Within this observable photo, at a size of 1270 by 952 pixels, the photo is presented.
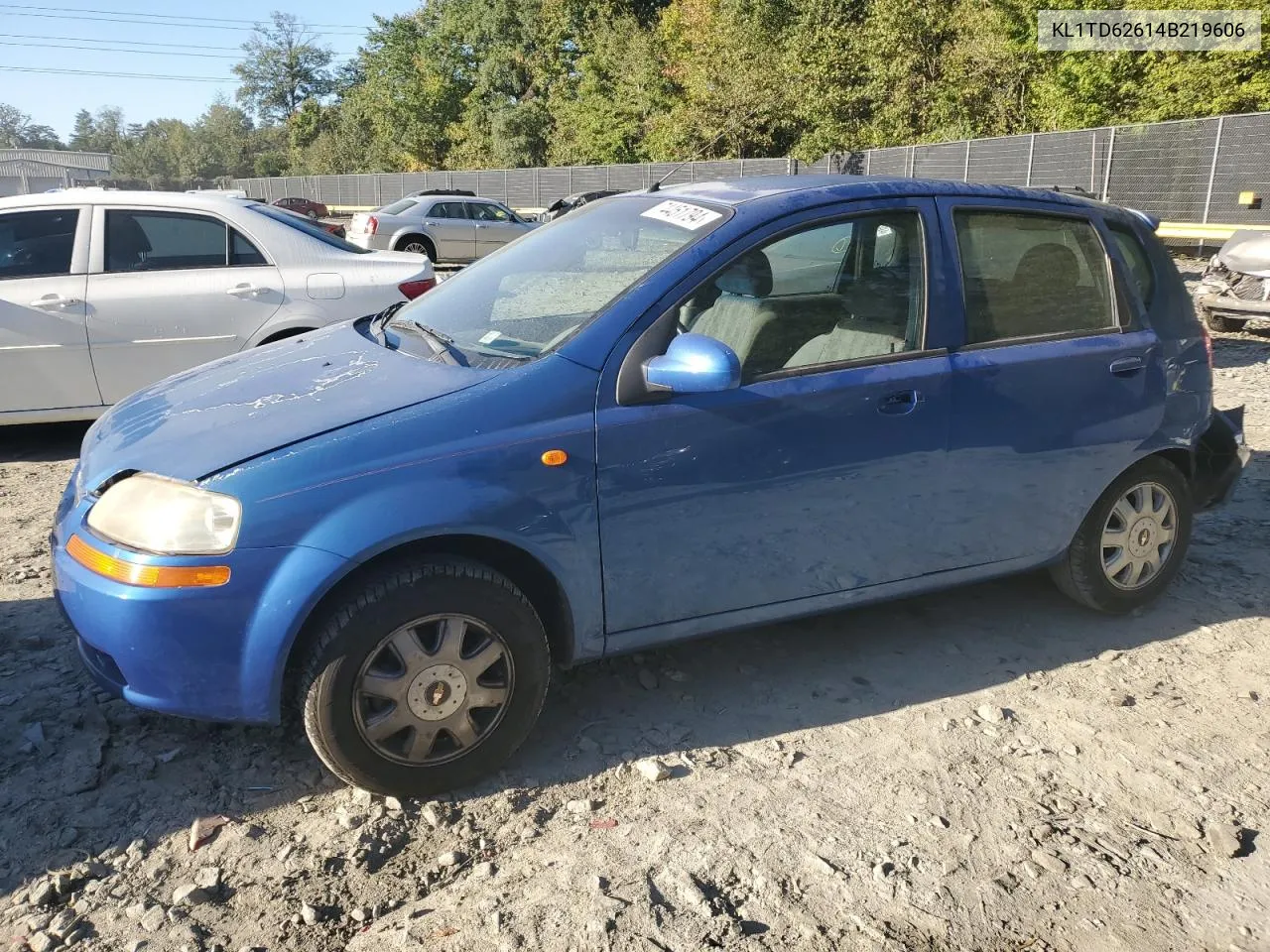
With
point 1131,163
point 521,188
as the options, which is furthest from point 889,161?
point 521,188

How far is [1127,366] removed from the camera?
3816 millimetres

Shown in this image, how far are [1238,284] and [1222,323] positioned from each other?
2.24 feet

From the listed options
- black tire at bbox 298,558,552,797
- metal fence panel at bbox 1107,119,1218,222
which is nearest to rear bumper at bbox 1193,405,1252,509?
black tire at bbox 298,558,552,797

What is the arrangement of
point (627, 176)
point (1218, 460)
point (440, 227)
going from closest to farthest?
point (1218, 460), point (440, 227), point (627, 176)

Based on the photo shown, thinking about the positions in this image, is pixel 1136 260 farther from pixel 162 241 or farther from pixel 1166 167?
pixel 1166 167

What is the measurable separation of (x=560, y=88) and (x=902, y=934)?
53.1 metres

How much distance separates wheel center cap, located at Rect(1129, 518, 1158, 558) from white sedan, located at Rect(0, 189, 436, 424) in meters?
4.49

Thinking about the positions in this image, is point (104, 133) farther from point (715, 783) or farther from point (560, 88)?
point (715, 783)

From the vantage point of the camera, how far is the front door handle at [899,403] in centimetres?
332

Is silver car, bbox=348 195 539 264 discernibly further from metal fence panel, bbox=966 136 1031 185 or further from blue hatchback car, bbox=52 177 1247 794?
blue hatchback car, bbox=52 177 1247 794

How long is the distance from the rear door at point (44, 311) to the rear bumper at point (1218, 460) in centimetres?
606

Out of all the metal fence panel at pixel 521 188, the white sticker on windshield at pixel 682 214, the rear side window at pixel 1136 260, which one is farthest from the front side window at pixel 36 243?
the metal fence panel at pixel 521 188

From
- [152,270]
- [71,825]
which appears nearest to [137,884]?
[71,825]

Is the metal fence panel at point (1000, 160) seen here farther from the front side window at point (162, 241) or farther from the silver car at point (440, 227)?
the front side window at point (162, 241)
